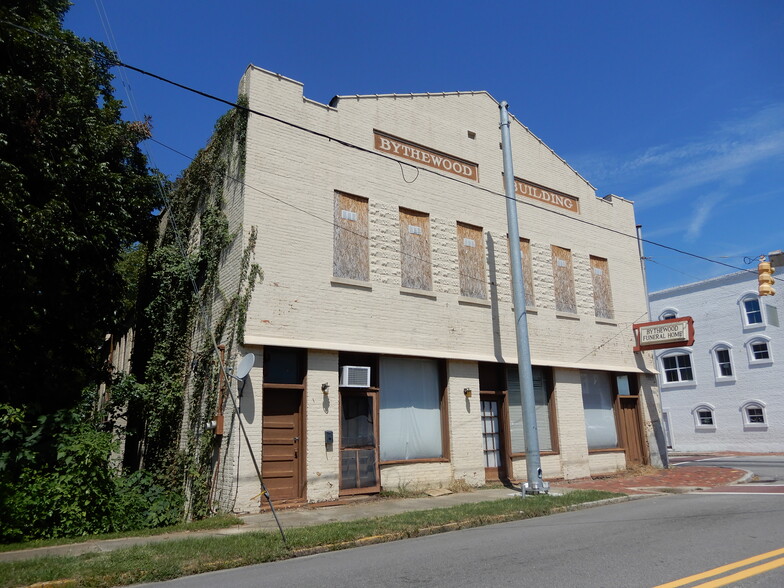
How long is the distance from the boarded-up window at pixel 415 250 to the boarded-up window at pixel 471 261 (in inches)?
Result: 41.1

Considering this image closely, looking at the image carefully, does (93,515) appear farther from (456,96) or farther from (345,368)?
(456,96)

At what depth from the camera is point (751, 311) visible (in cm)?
3119

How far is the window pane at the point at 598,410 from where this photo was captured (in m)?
17.4

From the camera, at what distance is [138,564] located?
271 inches

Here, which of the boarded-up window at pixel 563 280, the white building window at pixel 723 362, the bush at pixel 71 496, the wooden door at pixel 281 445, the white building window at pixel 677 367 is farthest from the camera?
the white building window at pixel 677 367

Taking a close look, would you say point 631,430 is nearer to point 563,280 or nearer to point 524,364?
point 563,280

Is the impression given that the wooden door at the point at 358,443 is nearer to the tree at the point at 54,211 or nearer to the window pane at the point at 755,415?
the tree at the point at 54,211

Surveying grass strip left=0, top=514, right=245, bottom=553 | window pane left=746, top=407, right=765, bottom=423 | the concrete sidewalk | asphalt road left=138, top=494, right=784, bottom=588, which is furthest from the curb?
window pane left=746, top=407, right=765, bottom=423

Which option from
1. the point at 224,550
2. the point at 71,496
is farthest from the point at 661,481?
the point at 71,496

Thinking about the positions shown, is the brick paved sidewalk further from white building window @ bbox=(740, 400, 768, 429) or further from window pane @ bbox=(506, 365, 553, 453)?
white building window @ bbox=(740, 400, 768, 429)

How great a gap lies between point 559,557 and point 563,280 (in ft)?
39.3

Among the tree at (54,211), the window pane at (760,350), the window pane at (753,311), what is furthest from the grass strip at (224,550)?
the window pane at (753,311)

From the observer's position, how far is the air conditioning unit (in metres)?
12.6

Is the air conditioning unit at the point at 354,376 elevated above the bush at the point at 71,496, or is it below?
above
